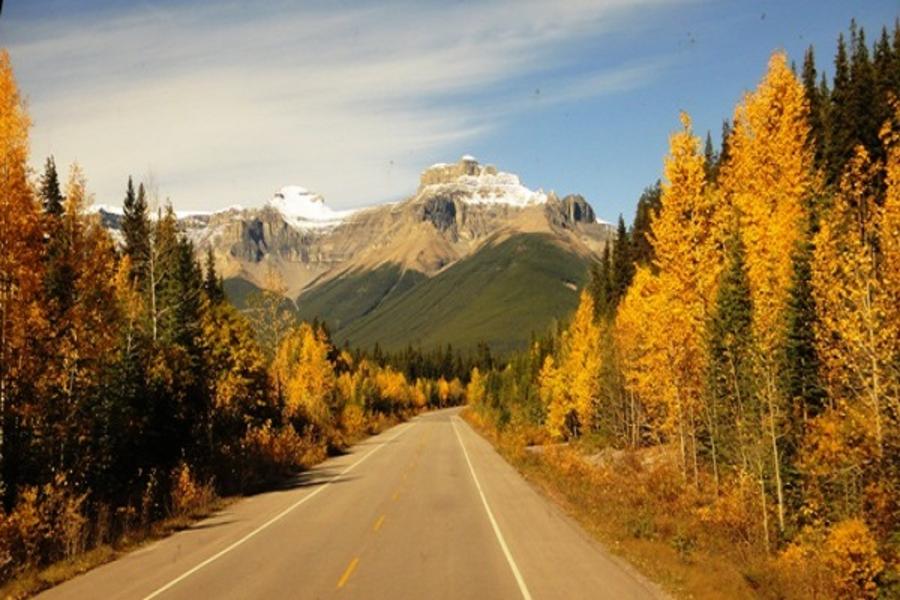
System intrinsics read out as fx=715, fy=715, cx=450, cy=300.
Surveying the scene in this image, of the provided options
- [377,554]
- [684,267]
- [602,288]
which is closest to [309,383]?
[602,288]

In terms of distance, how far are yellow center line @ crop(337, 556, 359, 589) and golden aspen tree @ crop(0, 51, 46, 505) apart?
8308mm

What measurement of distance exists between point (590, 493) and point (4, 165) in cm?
2123

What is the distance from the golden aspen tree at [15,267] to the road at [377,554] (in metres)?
4.96

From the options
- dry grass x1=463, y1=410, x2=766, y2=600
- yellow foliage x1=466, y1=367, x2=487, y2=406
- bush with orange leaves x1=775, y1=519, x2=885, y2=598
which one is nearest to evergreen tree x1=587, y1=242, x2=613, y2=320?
dry grass x1=463, y1=410, x2=766, y2=600

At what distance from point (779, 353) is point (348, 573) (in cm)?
1535

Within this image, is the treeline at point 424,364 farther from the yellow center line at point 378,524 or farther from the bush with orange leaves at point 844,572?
the bush with orange leaves at point 844,572

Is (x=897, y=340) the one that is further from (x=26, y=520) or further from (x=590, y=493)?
(x=26, y=520)

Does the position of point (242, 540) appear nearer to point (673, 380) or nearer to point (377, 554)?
point (377, 554)

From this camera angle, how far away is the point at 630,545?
1744 centimetres

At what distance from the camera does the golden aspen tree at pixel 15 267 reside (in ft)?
54.6

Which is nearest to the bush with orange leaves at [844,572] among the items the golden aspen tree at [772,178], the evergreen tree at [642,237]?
the golden aspen tree at [772,178]

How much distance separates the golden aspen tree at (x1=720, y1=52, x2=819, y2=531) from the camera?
25844 millimetres

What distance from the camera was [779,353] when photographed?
2256 centimetres

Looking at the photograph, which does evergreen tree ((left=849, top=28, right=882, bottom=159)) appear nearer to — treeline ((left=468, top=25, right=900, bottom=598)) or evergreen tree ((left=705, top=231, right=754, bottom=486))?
treeline ((left=468, top=25, right=900, bottom=598))
